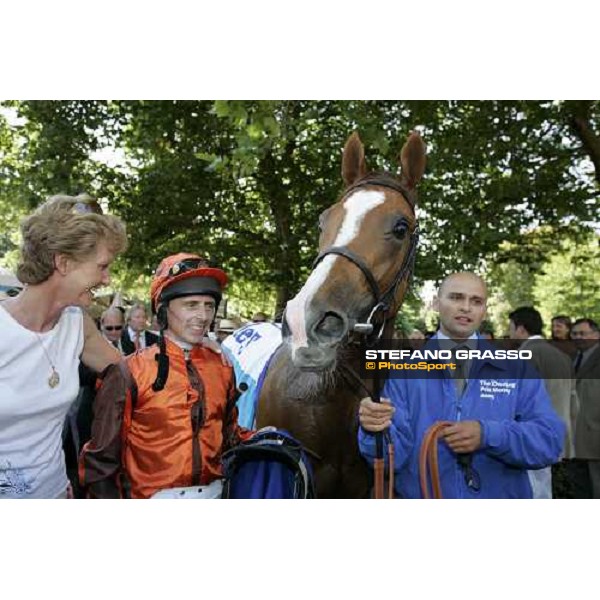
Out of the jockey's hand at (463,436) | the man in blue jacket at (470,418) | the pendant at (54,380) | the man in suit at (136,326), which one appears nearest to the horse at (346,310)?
the man in blue jacket at (470,418)

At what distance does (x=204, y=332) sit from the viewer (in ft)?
9.87

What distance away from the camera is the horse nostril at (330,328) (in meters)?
3.11

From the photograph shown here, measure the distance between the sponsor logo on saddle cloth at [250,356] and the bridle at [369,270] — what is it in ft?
3.09

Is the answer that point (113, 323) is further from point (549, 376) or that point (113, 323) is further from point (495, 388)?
point (549, 376)

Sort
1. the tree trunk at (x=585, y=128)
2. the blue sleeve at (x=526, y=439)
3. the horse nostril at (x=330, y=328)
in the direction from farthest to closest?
the tree trunk at (x=585, y=128) → the horse nostril at (x=330, y=328) → the blue sleeve at (x=526, y=439)

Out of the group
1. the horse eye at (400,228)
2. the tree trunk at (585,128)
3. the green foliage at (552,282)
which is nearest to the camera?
the horse eye at (400,228)

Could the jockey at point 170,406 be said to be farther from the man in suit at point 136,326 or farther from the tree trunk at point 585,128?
the tree trunk at point 585,128

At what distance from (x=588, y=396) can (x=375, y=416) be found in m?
1.24

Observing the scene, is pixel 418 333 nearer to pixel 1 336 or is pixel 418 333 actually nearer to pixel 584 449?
pixel 584 449

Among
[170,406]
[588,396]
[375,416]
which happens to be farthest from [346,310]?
[588,396]

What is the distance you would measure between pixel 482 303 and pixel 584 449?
3.01 feet

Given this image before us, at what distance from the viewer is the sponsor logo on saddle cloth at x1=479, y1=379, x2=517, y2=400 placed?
3217 millimetres

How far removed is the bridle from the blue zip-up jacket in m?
0.39
